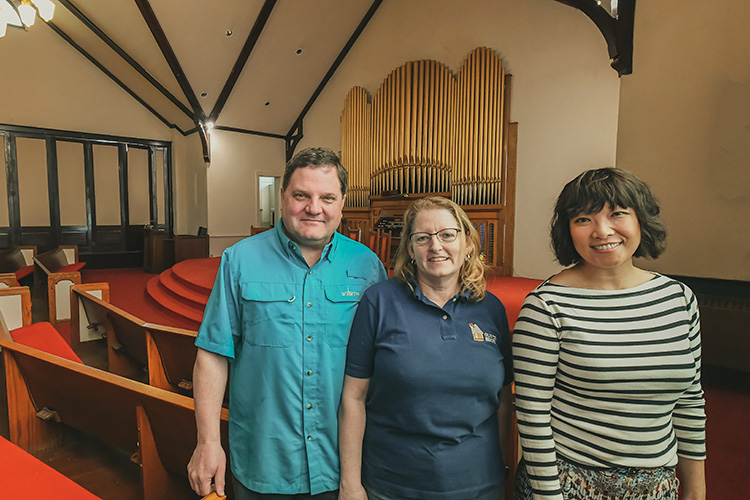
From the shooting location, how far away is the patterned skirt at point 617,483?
0.98m

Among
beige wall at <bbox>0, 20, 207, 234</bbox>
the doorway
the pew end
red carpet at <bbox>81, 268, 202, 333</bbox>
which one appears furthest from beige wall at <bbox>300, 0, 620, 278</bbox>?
beige wall at <bbox>0, 20, 207, 234</bbox>

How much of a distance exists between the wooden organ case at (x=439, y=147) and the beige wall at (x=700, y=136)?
2.36 meters

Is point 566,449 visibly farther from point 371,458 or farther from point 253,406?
point 253,406

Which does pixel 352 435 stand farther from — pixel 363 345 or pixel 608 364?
pixel 608 364

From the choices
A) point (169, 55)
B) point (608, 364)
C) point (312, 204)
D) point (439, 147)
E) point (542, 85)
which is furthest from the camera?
point (169, 55)

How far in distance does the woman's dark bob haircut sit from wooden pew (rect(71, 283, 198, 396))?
70.5 inches

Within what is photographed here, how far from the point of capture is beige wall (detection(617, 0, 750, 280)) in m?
2.84

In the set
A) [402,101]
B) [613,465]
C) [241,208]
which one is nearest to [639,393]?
[613,465]

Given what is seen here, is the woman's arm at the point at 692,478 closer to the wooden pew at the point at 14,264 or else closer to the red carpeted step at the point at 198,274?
the red carpeted step at the point at 198,274

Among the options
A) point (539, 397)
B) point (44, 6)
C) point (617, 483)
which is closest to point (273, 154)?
point (44, 6)

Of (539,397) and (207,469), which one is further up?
(539,397)

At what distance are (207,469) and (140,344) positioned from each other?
70.3 inches

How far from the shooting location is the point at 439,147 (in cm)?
634

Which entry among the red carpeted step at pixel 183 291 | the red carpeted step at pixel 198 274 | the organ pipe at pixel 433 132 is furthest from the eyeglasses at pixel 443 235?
the organ pipe at pixel 433 132
